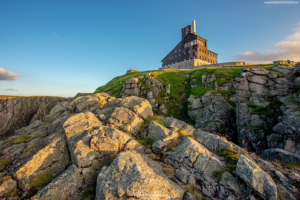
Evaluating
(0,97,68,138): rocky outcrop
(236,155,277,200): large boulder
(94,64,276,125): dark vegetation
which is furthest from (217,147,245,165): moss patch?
(0,97,68,138): rocky outcrop

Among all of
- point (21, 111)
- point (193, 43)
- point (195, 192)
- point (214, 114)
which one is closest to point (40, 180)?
point (195, 192)

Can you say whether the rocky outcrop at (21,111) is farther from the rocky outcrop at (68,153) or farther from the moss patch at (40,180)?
the moss patch at (40,180)

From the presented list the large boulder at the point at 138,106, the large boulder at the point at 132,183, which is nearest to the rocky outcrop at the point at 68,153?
the large boulder at the point at 138,106

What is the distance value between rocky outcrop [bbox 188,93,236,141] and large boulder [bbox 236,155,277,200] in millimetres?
21231

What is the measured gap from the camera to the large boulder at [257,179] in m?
6.87

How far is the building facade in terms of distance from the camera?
77000 mm

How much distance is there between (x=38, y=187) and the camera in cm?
792

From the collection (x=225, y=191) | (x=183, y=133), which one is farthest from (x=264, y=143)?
(x=225, y=191)

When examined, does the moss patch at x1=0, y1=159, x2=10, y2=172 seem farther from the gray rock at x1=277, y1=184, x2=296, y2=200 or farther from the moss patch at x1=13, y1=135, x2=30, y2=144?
the gray rock at x1=277, y1=184, x2=296, y2=200

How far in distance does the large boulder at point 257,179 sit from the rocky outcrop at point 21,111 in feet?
162

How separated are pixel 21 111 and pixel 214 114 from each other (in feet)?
181

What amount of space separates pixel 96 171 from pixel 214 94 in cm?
A: 3377

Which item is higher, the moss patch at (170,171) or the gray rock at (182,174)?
the moss patch at (170,171)

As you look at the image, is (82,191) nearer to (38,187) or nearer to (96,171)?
(96,171)
